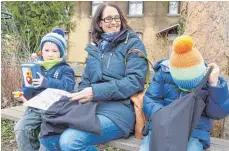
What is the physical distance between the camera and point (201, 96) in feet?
7.40

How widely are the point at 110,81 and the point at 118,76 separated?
0.30 ft

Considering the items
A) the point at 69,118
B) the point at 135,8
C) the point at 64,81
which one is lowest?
the point at 69,118

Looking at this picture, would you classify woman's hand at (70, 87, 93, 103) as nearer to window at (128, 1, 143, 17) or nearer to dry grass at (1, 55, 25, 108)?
dry grass at (1, 55, 25, 108)

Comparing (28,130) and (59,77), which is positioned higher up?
(59,77)

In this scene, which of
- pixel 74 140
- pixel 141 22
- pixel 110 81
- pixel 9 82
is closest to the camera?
pixel 74 140

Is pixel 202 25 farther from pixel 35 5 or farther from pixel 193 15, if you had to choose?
pixel 35 5

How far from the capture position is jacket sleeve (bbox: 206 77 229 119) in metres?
2.19

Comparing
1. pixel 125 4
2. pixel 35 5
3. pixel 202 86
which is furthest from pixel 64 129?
pixel 125 4

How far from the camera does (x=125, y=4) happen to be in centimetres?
1992

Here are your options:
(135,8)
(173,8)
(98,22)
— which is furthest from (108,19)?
(135,8)

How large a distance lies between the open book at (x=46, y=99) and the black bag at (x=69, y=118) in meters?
0.05

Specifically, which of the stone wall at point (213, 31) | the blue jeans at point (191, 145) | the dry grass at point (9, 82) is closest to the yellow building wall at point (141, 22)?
the dry grass at point (9, 82)

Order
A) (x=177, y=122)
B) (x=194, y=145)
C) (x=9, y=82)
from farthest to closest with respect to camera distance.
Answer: (x=9, y=82) → (x=194, y=145) → (x=177, y=122)

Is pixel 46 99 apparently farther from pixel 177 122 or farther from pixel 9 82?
pixel 9 82
